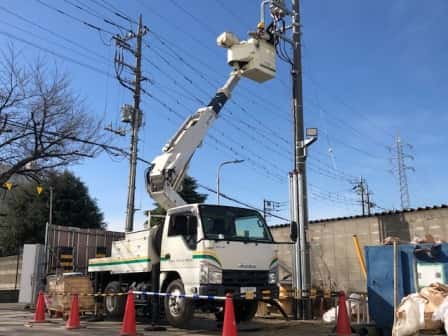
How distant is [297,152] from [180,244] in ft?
18.0

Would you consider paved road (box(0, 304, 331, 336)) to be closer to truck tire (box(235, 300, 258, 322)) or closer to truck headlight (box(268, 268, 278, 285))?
truck tire (box(235, 300, 258, 322))

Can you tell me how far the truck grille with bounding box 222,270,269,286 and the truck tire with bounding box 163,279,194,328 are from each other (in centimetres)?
105

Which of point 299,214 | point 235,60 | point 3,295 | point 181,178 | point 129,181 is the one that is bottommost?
point 3,295

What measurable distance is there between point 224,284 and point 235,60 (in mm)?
6591

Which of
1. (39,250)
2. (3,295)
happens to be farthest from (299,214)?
(3,295)

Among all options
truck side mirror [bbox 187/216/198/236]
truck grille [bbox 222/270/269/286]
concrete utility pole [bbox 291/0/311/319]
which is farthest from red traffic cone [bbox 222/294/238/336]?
concrete utility pole [bbox 291/0/311/319]

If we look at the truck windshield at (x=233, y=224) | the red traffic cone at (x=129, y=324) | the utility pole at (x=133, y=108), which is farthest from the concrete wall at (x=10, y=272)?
the truck windshield at (x=233, y=224)

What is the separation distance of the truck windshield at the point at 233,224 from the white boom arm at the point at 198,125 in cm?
209

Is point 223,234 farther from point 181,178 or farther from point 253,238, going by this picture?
point 181,178

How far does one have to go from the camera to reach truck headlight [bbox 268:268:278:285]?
10945 mm

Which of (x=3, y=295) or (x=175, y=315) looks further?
(x=3, y=295)

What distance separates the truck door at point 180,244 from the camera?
1063 cm

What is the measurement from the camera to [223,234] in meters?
10.6

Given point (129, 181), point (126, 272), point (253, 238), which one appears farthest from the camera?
point (129, 181)
